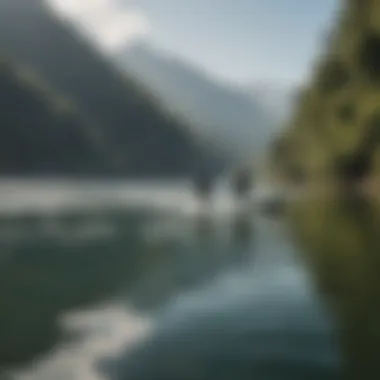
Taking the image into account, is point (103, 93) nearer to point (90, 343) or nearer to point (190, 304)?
point (190, 304)

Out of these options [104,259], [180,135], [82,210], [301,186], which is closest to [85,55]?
[180,135]

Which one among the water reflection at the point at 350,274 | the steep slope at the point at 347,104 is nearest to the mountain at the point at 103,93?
the steep slope at the point at 347,104

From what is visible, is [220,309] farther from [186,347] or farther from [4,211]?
[4,211]

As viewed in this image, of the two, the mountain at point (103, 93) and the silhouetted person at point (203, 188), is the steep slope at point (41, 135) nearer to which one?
the mountain at point (103, 93)

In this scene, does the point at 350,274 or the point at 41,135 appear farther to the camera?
the point at 41,135

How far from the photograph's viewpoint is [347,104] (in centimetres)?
3566

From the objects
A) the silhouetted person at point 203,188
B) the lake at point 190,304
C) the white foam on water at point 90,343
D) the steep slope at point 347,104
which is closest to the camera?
the white foam on water at point 90,343

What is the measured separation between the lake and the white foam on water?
22 mm

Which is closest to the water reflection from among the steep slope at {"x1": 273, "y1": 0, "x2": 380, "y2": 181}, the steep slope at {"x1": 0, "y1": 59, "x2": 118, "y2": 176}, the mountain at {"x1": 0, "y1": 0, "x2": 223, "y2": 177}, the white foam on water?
the white foam on water

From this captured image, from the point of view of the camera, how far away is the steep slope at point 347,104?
32.5 meters

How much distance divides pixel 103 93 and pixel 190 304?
15646 centimetres

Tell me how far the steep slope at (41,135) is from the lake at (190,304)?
269 ft

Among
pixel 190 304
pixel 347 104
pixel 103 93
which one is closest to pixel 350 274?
pixel 190 304

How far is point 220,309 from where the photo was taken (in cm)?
1002
